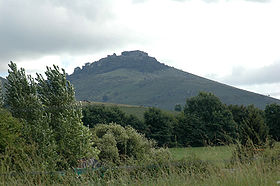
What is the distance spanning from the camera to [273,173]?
21.0ft

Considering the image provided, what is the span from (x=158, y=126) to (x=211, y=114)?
13364 mm

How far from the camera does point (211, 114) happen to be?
72250 millimetres

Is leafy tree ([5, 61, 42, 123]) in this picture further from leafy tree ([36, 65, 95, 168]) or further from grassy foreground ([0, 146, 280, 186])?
grassy foreground ([0, 146, 280, 186])

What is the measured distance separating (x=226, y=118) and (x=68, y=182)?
2598 inches

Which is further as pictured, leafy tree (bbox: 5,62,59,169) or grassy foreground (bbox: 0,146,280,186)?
leafy tree (bbox: 5,62,59,169)

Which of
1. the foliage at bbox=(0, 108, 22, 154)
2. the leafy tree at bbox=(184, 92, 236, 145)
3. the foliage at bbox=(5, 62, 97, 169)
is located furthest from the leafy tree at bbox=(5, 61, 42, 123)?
the leafy tree at bbox=(184, 92, 236, 145)

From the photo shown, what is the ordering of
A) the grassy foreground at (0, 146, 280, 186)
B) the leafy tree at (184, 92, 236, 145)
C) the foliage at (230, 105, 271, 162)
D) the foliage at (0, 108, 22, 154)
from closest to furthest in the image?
the grassy foreground at (0, 146, 280, 186) → the foliage at (230, 105, 271, 162) → the foliage at (0, 108, 22, 154) → the leafy tree at (184, 92, 236, 145)

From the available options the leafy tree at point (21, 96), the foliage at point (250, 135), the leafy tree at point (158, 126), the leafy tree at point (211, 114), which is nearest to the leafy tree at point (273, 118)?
the foliage at point (250, 135)

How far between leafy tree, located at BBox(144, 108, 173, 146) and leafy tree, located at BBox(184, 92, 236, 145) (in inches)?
291

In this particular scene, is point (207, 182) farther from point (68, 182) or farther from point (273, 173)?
point (68, 182)

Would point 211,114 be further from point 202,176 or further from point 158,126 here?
point 202,176

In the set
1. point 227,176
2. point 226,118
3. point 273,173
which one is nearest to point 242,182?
point 227,176

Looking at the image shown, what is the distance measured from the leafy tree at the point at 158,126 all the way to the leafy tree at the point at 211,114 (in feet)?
24.3

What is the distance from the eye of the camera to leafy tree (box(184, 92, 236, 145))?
69.0m
